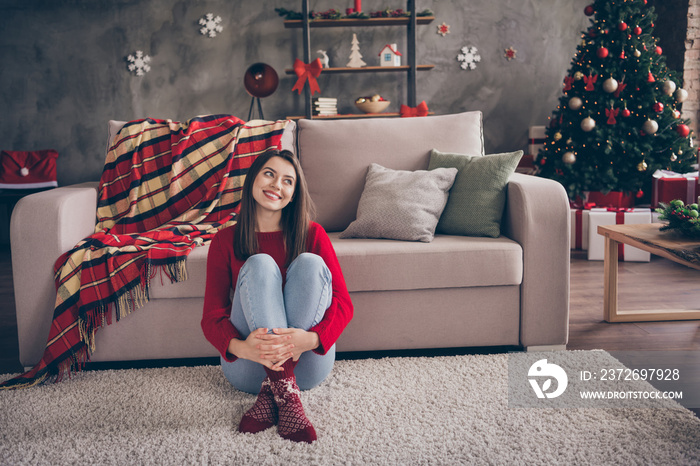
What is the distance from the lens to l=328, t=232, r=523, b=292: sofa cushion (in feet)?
6.35

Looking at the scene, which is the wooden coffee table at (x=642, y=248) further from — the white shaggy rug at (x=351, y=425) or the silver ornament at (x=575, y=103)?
→ the silver ornament at (x=575, y=103)

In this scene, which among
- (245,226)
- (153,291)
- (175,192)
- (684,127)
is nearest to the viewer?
(245,226)

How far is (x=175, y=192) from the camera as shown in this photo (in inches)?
92.7

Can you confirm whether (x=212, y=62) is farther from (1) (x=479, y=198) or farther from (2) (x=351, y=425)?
(2) (x=351, y=425)

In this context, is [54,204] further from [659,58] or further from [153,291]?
[659,58]

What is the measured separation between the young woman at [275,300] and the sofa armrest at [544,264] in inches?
30.2

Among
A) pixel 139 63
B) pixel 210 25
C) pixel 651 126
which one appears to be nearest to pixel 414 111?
pixel 651 126

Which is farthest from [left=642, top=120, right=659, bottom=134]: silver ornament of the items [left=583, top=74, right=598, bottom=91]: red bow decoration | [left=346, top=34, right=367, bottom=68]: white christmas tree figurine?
[left=346, top=34, right=367, bottom=68]: white christmas tree figurine

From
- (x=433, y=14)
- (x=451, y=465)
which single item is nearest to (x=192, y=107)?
(x=433, y=14)

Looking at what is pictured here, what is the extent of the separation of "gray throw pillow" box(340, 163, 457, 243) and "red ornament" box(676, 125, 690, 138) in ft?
7.94

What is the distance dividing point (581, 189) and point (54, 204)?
3.42 m

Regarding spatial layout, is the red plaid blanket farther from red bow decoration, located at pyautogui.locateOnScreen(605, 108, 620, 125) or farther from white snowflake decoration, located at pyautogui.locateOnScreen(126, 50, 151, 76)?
white snowflake decoration, located at pyautogui.locateOnScreen(126, 50, 151, 76)

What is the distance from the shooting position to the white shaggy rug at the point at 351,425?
1.38 m

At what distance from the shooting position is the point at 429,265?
6.39ft
